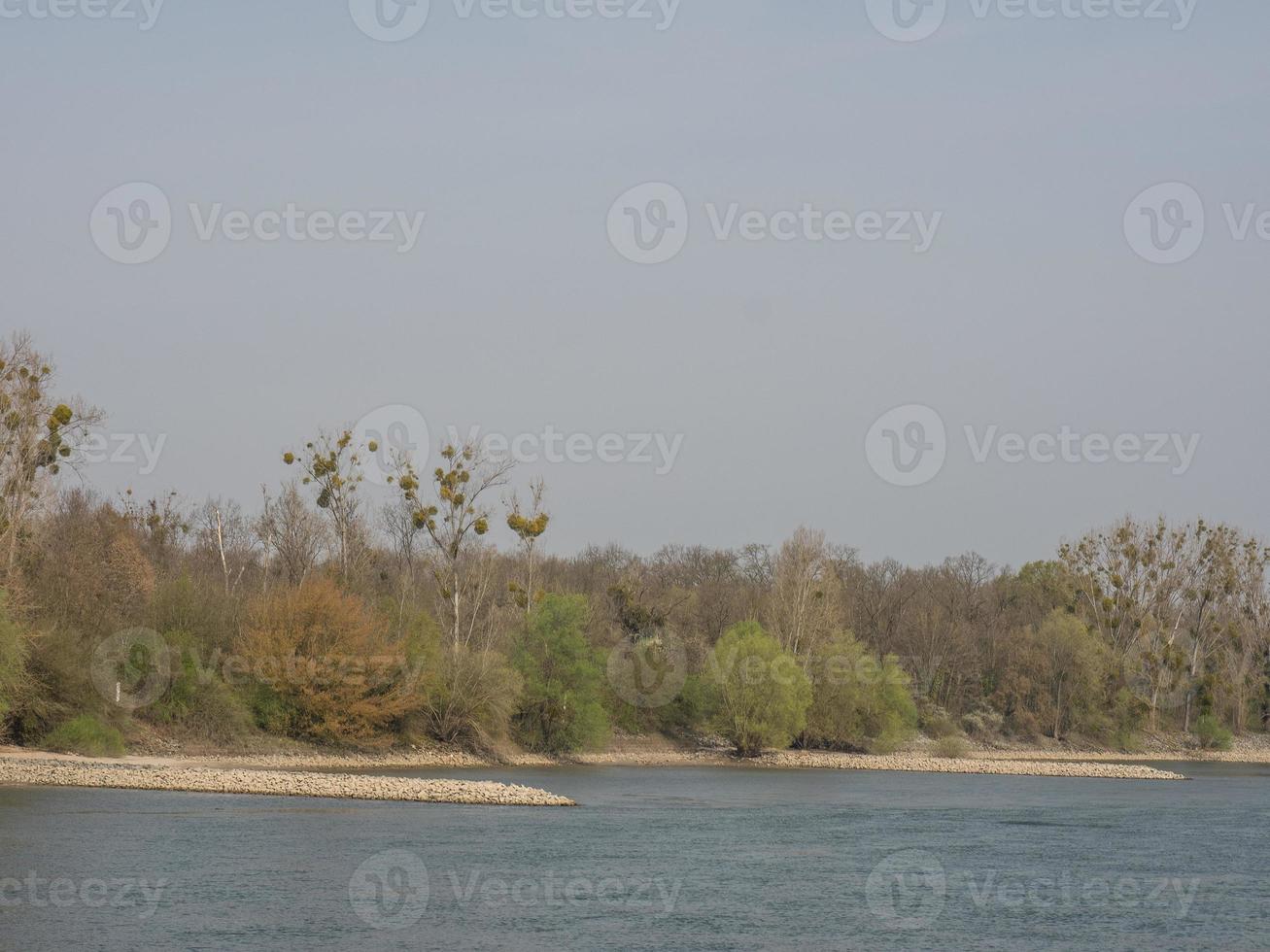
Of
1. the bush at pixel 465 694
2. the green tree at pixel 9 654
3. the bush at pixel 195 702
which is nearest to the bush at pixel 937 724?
Answer: the bush at pixel 465 694

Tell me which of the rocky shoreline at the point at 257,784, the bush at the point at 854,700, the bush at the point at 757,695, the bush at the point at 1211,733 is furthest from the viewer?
the bush at the point at 1211,733

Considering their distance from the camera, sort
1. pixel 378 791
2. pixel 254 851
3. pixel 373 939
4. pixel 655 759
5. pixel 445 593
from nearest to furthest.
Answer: pixel 373 939, pixel 254 851, pixel 378 791, pixel 445 593, pixel 655 759

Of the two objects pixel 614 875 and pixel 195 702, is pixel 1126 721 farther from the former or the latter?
pixel 614 875

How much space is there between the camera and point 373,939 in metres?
23.7

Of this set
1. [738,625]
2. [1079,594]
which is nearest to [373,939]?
[738,625]

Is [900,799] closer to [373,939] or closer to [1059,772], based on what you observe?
[1059,772]

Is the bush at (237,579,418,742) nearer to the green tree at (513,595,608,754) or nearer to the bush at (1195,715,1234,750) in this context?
the green tree at (513,595,608,754)

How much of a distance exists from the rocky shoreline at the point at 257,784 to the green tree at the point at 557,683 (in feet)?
60.3

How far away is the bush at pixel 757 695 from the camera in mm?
73438

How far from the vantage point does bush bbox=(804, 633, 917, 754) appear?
77500 millimetres

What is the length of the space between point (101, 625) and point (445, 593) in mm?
16964

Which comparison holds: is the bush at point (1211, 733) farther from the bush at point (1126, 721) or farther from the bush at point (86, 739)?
the bush at point (86, 739)

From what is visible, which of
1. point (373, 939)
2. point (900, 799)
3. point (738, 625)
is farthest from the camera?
point (738, 625)

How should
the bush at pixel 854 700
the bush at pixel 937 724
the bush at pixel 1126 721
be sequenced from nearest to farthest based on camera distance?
the bush at pixel 854 700 < the bush at pixel 937 724 < the bush at pixel 1126 721
